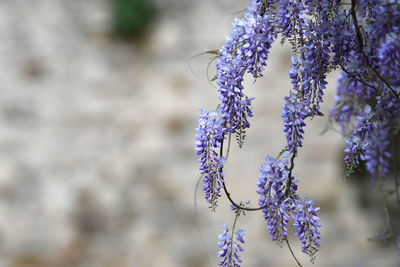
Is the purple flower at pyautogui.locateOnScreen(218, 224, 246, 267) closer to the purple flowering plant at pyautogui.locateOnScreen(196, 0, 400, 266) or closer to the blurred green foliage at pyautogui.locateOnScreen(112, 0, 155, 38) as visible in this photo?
the purple flowering plant at pyautogui.locateOnScreen(196, 0, 400, 266)

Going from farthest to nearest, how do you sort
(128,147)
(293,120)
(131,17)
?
(131,17)
(128,147)
(293,120)

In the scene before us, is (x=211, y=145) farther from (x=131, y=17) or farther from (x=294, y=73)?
(x=131, y=17)

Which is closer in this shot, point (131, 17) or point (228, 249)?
point (228, 249)

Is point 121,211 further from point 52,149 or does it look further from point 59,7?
point 59,7

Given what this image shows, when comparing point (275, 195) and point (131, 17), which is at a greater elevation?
point (131, 17)

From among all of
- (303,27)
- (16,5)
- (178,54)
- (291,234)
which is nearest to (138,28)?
(178,54)

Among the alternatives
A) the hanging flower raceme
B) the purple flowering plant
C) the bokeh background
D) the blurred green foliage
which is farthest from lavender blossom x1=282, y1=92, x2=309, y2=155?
the blurred green foliage

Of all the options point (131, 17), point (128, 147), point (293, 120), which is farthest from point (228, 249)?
point (131, 17)
